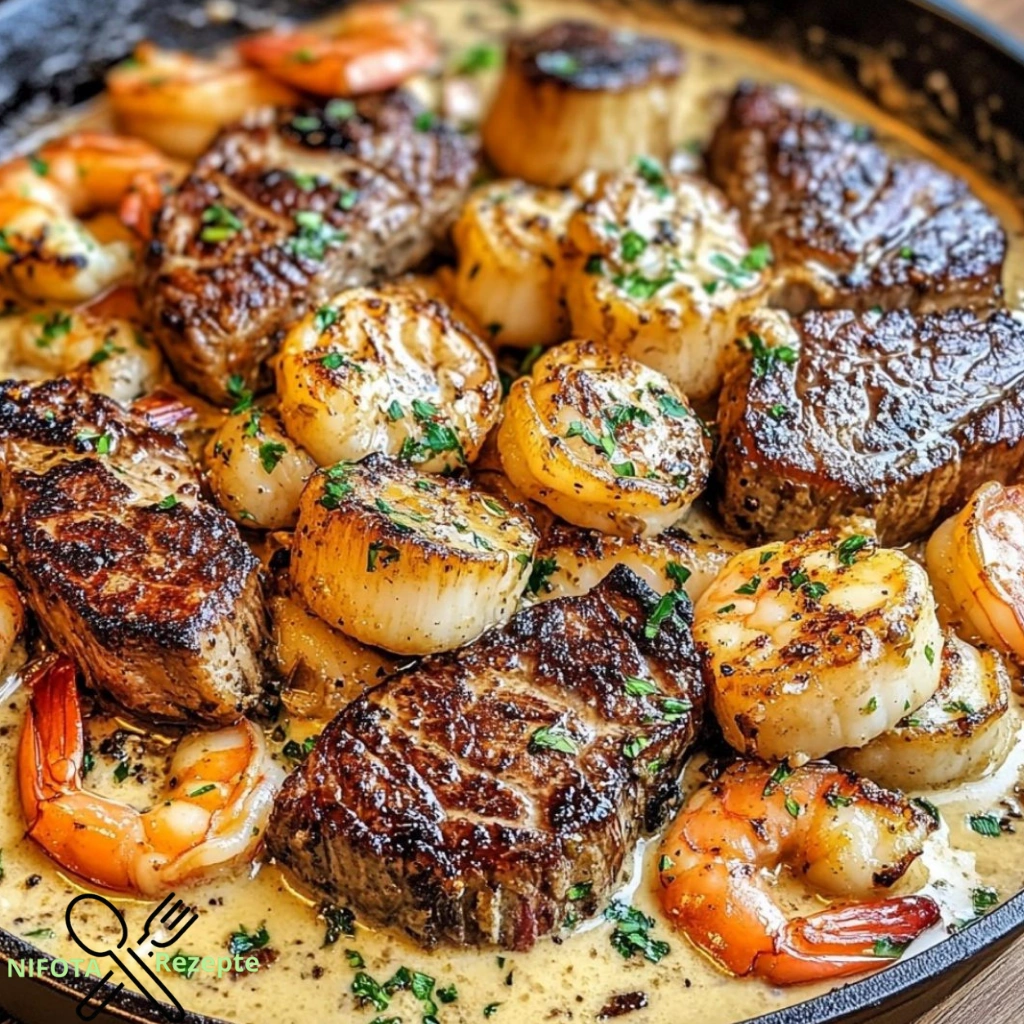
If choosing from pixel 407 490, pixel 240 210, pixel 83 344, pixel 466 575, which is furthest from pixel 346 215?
pixel 466 575

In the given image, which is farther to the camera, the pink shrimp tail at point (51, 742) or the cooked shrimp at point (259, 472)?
the cooked shrimp at point (259, 472)

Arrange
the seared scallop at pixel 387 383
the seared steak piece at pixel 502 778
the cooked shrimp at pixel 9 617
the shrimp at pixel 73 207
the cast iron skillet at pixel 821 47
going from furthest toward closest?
the cast iron skillet at pixel 821 47 → the shrimp at pixel 73 207 → the seared scallop at pixel 387 383 → the cooked shrimp at pixel 9 617 → the seared steak piece at pixel 502 778

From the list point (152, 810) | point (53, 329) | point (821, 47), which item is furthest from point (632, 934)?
point (821, 47)

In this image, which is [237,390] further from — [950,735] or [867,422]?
[950,735]

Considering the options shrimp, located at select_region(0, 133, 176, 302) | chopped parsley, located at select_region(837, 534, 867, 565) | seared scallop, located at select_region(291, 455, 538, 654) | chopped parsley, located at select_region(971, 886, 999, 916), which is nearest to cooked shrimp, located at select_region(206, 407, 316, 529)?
seared scallop, located at select_region(291, 455, 538, 654)

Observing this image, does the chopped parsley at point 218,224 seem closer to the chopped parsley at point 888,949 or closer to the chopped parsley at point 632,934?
→ the chopped parsley at point 632,934

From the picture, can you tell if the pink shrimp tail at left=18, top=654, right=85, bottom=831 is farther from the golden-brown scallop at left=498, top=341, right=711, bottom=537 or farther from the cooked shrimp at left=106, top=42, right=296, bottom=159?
the cooked shrimp at left=106, top=42, right=296, bottom=159

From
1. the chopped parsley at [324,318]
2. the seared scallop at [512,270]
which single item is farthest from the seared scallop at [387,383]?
the seared scallop at [512,270]

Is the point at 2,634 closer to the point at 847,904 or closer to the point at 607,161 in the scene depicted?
the point at 847,904
